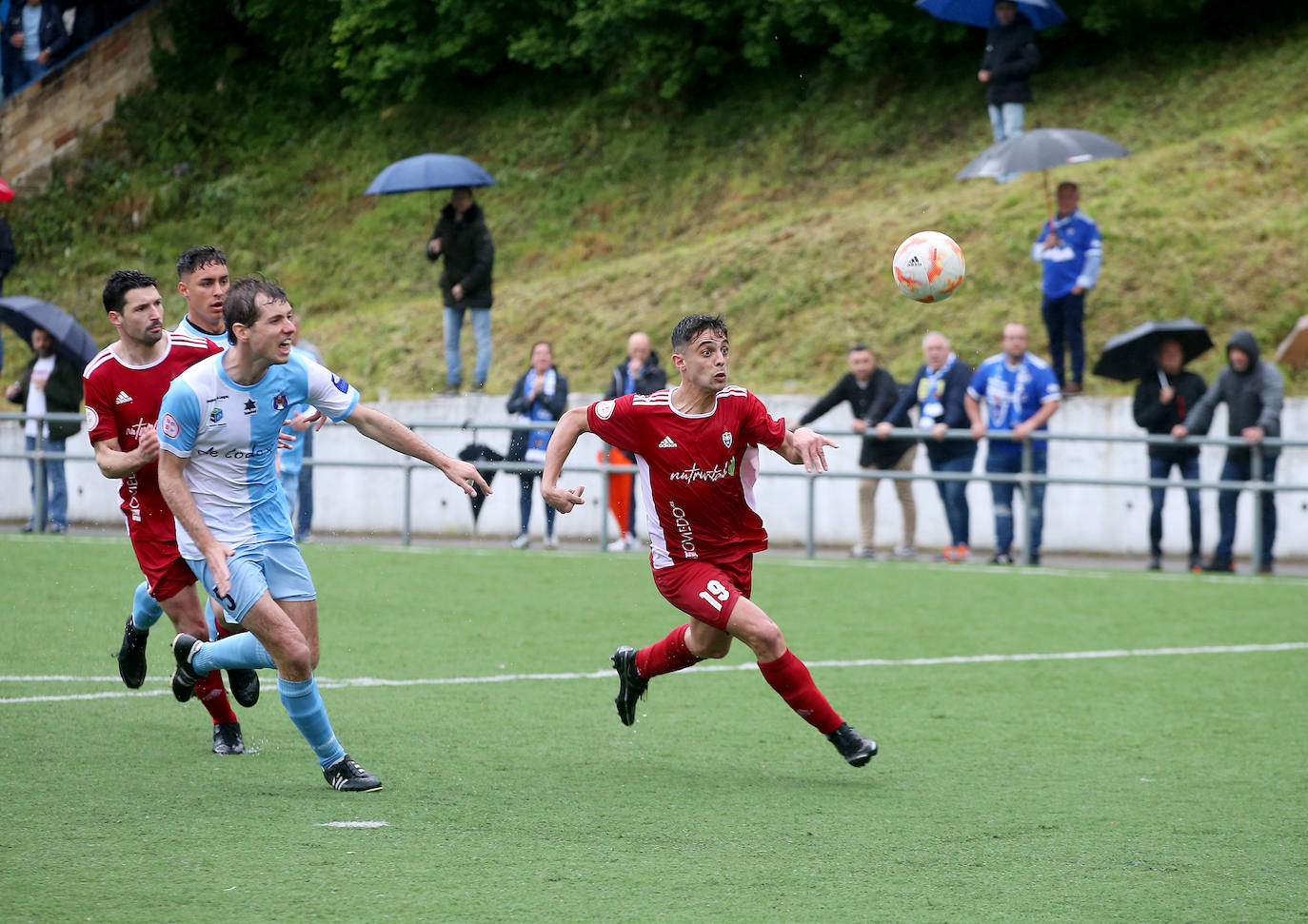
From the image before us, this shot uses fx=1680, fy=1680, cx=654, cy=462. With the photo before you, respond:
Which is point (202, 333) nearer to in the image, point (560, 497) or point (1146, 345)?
point (560, 497)

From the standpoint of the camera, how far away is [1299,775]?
21.6 feet

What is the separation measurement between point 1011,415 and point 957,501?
0.90 meters

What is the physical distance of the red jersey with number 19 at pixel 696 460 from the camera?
22.7 feet

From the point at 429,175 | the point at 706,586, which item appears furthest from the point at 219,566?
the point at 429,175

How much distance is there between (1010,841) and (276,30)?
28.6m

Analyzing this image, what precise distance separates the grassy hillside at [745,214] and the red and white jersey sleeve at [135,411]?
42.2ft

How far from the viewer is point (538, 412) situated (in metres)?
16.3

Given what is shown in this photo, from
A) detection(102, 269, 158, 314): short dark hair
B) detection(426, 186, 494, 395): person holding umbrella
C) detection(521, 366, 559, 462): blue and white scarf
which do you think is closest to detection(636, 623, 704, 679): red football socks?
detection(102, 269, 158, 314): short dark hair

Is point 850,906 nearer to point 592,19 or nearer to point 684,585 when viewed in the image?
point 684,585

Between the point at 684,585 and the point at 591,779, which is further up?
the point at 684,585

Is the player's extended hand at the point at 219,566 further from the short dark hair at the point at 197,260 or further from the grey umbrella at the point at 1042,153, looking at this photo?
the grey umbrella at the point at 1042,153

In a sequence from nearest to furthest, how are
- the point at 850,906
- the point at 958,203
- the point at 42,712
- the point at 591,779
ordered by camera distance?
1. the point at 850,906
2. the point at 591,779
3. the point at 42,712
4. the point at 958,203

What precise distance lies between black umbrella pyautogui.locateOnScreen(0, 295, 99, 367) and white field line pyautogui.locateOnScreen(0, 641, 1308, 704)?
825 cm

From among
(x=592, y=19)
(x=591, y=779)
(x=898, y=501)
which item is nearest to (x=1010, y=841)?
(x=591, y=779)
